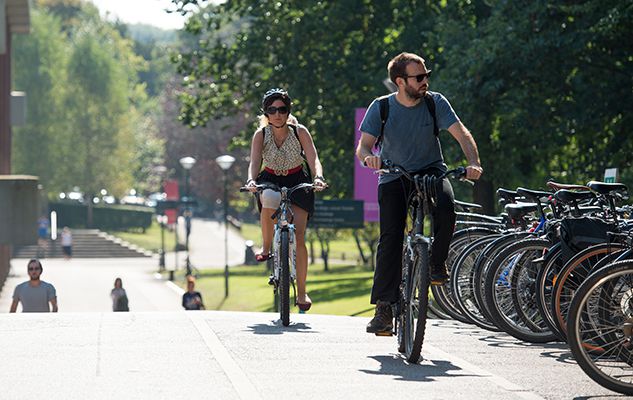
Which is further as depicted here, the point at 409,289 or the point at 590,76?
the point at 590,76

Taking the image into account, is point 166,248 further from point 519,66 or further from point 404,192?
point 404,192

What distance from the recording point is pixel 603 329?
8.51 meters

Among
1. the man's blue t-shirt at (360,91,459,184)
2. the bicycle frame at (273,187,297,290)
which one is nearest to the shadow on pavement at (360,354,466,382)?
the man's blue t-shirt at (360,91,459,184)

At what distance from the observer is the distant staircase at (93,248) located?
78.0 metres

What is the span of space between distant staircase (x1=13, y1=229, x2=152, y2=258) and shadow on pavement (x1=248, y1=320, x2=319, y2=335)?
2562 inches

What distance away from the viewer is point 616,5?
82.3ft

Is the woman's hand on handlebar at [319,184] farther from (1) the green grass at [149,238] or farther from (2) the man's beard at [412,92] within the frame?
(1) the green grass at [149,238]

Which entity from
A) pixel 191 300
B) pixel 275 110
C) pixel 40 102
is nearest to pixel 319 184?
pixel 275 110

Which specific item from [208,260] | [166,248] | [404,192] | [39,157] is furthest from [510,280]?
[39,157]

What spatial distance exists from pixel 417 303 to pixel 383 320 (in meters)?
0.50

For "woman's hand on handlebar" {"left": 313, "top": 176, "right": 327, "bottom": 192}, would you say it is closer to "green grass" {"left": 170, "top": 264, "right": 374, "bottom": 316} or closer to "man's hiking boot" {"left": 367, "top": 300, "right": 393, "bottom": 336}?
"man's hiking boot" {"left": 367, "top": 300, "right": 393, "bottom": 336}

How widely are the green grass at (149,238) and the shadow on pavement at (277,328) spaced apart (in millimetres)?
69046

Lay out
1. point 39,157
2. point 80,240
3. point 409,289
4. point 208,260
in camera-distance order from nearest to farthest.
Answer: point 409,289 < point 208,260 < point 80,240 < point 39,157

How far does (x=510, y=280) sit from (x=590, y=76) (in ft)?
58.7
